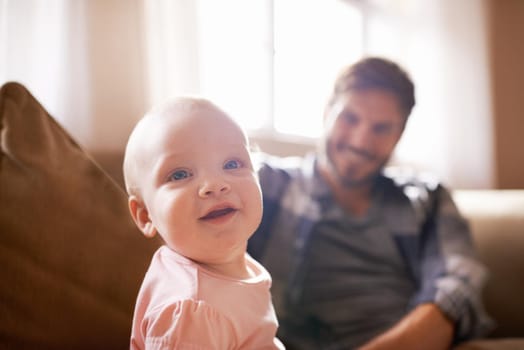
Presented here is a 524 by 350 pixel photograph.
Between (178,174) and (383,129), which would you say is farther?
(383,129)

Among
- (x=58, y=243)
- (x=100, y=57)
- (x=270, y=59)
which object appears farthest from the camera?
(x=270, y=59)

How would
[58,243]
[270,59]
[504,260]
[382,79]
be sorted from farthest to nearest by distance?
1. [270,59]
2. [504,260]
3. [382,79]
4. [58,243]

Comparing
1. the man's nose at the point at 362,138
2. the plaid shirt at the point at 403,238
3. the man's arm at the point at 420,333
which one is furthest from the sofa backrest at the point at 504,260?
the man's nose at the point at 362,138

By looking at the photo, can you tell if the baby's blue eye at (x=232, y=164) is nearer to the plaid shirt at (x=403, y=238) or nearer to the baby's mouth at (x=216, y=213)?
the baby's mouth at (x=216, y=213)

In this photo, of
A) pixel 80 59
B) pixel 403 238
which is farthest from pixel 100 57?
pixel 403 238

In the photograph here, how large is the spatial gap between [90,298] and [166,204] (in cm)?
33

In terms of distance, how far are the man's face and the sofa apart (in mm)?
655

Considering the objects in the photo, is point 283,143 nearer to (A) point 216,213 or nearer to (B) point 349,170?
(B) point 349,170

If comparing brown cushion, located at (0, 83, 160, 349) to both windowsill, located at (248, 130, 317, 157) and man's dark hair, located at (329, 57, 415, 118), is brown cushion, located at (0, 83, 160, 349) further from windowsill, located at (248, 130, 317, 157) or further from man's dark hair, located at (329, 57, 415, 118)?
windowsill, located at (248, 130, 317, 157)

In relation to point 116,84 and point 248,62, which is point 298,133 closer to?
point 248,62

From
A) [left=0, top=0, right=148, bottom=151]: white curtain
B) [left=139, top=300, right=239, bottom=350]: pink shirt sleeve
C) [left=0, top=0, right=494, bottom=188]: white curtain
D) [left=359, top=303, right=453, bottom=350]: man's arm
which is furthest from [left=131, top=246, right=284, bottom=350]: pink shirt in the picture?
[left=359, top=303, right=453, bottom=350]: man's arm

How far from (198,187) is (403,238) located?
0.94m

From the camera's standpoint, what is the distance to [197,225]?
42 centimetres

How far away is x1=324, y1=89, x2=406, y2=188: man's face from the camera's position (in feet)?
4.11
